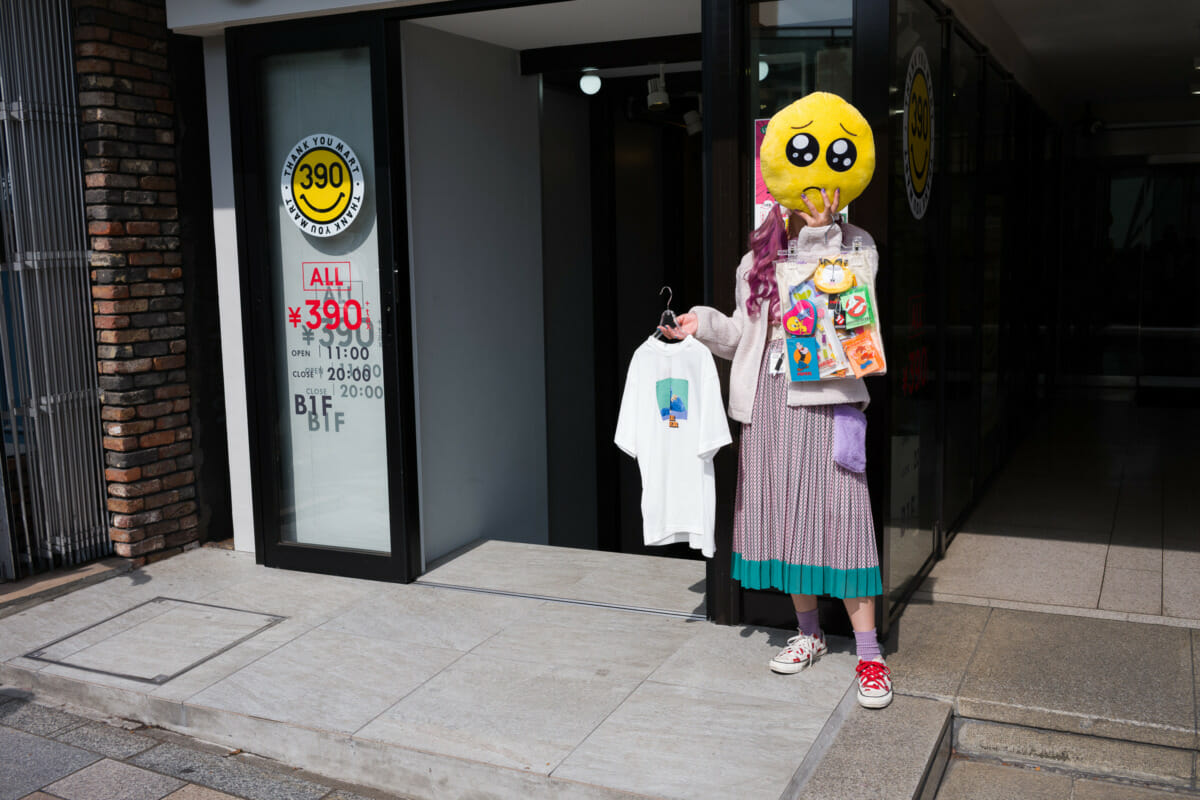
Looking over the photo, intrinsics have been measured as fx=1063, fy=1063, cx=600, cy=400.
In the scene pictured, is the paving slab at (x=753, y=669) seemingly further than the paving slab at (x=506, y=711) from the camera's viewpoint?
Yes

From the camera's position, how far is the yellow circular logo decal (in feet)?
14.0

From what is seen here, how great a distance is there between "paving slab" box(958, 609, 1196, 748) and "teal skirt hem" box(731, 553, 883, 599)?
0.50m

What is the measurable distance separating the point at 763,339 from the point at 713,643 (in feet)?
4.07

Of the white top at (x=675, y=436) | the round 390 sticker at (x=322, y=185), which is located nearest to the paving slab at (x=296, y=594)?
the white top at (x=675, y=436)

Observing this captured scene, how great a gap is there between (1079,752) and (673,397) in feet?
5.98

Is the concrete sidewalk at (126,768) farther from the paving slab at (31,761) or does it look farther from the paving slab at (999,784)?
the paving slab at (999,784)

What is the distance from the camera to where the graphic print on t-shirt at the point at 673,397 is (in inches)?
160

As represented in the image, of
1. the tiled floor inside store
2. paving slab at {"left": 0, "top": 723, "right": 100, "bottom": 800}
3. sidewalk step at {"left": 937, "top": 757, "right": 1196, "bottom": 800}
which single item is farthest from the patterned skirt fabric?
paving slab at {"left": 0, "top": 723, "right": 100, "bottom": 800}

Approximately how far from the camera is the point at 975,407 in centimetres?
618

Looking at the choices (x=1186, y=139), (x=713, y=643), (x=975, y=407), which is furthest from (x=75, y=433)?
(x=1186, y=139)

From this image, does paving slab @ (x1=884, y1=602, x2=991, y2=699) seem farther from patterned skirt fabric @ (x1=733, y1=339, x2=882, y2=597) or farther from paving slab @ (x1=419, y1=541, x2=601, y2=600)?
paving slab @ (x1=419, y1=541, x2=601, y2=600)

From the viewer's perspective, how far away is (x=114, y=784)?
3.50 meters

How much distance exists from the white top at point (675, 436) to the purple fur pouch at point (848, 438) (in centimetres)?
50

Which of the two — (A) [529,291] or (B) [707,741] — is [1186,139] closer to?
(A) [529,291]
